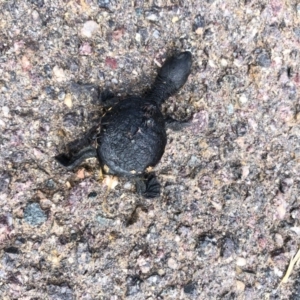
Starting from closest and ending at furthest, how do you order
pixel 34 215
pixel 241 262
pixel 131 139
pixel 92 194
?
pixel 131 139
pixel 34 215
pixel 92 194
pixel 241 262

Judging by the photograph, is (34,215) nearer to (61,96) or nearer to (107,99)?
(61,96)

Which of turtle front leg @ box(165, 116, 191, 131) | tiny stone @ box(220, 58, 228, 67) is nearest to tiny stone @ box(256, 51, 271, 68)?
tiny stone @ box(220, 58, 228, 67)

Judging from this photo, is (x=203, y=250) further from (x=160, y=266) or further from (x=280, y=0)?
(x=280, y=0)

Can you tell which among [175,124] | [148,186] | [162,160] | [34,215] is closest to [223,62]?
[175,124]

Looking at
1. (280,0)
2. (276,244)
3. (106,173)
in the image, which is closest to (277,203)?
(276,244)

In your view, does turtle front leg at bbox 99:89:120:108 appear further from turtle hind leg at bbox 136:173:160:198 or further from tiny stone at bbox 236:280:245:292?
tiny stone at bbox 236:280:245:292

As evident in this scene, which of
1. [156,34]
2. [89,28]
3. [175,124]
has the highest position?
[156,34]

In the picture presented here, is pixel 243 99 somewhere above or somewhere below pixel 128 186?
above
